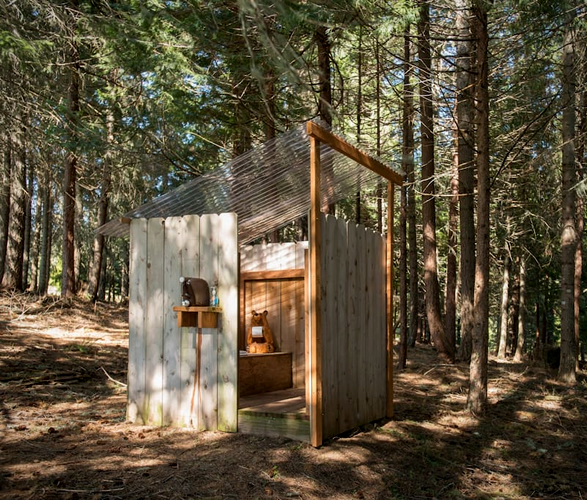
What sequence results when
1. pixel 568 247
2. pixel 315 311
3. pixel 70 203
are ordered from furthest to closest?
pixel 70 203
pixel 568 247
pixel 315 311

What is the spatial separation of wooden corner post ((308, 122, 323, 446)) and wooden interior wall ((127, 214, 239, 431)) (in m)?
0.78

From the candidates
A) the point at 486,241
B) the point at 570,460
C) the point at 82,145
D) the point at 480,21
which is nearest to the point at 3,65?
the point at 82,145

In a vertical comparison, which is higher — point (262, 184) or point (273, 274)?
point (262, 184)

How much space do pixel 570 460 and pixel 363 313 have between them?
251 cm

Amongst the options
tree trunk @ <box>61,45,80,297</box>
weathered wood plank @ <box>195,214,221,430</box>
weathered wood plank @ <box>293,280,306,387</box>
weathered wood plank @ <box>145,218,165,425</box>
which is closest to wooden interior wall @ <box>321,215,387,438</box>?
weathered wood plank @ <box>195,214,221,430</box>

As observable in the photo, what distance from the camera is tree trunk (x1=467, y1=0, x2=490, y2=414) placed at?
707 cm

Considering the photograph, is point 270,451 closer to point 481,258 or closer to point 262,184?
point 262,184

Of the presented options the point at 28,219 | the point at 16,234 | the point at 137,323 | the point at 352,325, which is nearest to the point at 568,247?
the point at 352,325

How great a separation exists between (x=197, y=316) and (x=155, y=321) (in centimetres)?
59

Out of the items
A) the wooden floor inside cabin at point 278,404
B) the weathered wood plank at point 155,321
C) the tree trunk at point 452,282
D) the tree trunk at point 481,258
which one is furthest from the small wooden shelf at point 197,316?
the tree trunk at point 452,282

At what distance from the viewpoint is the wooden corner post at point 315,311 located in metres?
5.23

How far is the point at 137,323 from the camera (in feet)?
20.1

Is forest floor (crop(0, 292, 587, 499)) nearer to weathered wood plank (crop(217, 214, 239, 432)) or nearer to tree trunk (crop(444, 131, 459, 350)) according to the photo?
weathered wood plank (crop(217, 214, 239, 432))

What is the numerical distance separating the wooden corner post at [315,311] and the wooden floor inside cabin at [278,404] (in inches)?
7.2
